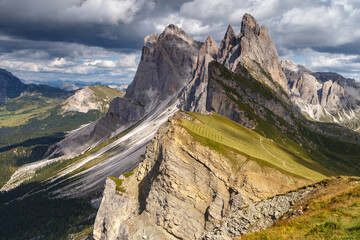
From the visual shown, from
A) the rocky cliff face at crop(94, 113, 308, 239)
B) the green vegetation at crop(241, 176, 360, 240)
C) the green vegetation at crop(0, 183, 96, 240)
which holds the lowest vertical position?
the green vegetation at crop(0, 183, 96, 240)

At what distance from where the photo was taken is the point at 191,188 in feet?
156

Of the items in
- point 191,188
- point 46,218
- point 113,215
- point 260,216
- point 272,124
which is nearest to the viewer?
point 260,216

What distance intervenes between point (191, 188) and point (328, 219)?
98.9ft

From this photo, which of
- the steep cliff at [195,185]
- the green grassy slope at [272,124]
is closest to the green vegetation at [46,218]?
the steep cliff at [195,185]

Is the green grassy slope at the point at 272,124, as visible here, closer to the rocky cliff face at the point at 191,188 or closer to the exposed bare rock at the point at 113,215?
the rocky cliff face at the point at 191,188

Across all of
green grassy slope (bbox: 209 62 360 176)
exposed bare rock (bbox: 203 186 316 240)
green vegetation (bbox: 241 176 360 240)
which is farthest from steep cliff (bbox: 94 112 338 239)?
green grassy slope (bbox: 209 62 360 176)

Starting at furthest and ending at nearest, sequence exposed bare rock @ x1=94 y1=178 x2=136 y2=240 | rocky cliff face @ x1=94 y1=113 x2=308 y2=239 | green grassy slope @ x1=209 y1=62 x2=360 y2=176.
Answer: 1. green grassy slope @ x1=209 y1=62 x2=360 y2=176
2. exposed bare rock @ x1=94 y1=178 x2=136 y2=240
3. rocky cliff face @ x1=94 y1=113 x2=308 y2=239

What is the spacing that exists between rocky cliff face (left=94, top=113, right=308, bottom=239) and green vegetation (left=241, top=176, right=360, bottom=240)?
18.6 metres

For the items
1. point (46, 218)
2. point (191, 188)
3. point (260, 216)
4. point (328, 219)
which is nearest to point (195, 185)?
point (191, 188)

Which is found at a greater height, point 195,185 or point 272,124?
point 272,124

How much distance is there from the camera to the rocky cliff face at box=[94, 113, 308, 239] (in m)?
44.8

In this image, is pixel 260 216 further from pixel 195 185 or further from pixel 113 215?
pixel 113 215

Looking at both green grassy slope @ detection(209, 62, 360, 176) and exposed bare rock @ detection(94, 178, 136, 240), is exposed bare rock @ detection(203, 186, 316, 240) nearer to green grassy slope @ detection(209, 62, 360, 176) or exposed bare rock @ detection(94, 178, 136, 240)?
exposed bare rock @ detection(94, 178, 136, 240)

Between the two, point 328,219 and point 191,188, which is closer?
point 328,219
